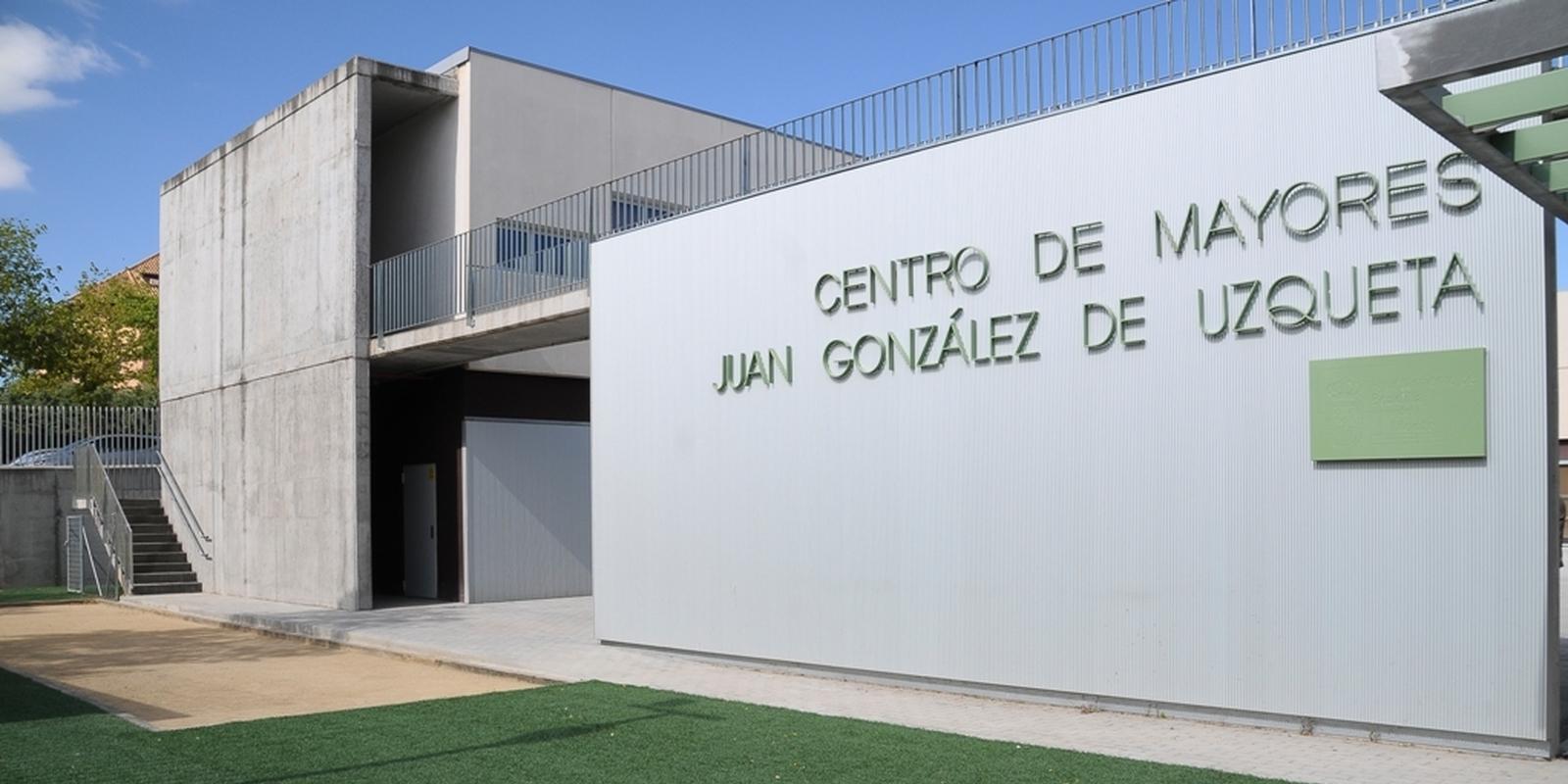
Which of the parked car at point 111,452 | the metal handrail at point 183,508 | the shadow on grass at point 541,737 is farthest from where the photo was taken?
the parked car at point 111,452

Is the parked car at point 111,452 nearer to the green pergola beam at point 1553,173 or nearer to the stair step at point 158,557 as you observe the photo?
the stair step at point 158,557

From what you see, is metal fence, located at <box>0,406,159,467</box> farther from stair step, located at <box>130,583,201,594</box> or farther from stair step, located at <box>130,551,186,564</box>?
stair step, located at <box>130,583,201,594</box>

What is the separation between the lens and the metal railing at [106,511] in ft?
76.3

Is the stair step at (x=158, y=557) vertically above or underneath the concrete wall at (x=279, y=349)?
underneath

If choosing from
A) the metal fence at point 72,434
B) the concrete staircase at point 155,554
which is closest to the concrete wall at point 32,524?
the metal fence at point 72,434

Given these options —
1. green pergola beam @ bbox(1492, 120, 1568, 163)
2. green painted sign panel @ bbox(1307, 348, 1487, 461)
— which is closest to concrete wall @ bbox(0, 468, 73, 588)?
green painted sign panel @ bbox(1307, 348, 1487, 461)

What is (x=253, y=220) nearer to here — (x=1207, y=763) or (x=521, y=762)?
(x=521, y=762)

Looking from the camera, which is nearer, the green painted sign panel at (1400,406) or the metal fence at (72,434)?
the green painted sign panel at (1400,406)

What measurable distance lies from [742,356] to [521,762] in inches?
220

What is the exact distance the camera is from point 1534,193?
22.1 feet

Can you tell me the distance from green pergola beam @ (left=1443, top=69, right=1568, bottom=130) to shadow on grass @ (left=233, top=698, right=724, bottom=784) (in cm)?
623

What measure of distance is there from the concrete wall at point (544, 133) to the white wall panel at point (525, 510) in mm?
3365

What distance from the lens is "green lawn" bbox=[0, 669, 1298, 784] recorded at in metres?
7.59

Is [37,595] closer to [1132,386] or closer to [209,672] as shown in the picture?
[209,672]
